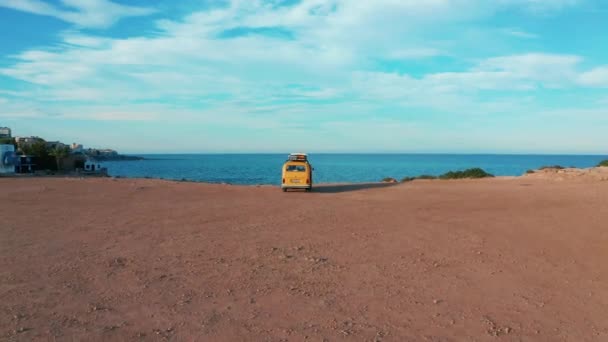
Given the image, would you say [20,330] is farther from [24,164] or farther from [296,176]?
[24,164]

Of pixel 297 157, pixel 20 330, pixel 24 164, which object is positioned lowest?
Result: pixel 20 330

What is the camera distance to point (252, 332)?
209 inches

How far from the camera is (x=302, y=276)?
7445mm

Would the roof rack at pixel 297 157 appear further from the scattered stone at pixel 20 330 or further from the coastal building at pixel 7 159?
the coastal building at pixel 7 159

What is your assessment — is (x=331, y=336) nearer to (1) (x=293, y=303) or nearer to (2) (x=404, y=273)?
(1) (x=293, y=303)

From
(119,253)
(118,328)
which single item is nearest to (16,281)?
(119,253)

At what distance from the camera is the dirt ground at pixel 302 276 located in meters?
5.46

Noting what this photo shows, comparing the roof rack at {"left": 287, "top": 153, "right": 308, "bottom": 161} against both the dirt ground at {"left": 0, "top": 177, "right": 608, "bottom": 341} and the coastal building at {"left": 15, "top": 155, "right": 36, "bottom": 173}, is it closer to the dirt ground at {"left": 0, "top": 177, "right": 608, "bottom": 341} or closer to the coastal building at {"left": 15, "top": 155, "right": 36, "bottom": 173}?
the dirt ground at {"left": 0, "top": 177, "right": 608, "bottom": 341}

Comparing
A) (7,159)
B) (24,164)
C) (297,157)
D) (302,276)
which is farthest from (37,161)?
(302,276)

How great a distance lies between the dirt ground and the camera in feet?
17.9

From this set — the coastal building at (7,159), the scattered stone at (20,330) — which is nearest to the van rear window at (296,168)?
the scattered stone at (20,330)

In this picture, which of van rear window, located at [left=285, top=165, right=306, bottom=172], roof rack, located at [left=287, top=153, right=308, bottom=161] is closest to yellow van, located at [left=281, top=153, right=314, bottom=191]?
van rear window, located at [left=285, top=165, right=306, bottom=172]

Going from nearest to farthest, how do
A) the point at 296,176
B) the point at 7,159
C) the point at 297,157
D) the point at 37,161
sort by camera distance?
the point at 296,176
the point at 297,157
the point at 7,159
the point at 37,161

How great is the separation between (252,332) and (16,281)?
3963 mm
